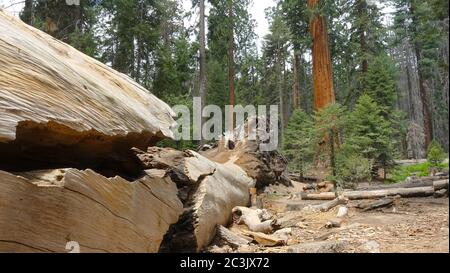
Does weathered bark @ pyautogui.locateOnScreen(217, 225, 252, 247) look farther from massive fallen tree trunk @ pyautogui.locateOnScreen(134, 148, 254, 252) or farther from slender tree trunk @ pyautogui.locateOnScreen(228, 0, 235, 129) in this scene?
slender tree trunk @ pyautogui.locateOnScreen(228, 0, 235, 129)

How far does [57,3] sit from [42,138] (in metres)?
14.5

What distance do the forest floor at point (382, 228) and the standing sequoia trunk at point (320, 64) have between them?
585cm

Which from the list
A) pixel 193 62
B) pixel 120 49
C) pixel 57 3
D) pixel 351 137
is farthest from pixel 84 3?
pixel 351 137

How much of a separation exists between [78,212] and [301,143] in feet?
24.7

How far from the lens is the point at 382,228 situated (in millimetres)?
5109

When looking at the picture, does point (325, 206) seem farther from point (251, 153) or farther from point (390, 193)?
point (251, 153)

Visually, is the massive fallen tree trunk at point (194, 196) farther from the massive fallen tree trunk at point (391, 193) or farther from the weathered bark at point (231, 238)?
the massive fallen tree trunk at point (391, 193)

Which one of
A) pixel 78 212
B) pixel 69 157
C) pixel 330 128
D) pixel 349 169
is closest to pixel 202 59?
pixel 330 128

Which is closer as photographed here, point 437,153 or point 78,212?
point 437,153

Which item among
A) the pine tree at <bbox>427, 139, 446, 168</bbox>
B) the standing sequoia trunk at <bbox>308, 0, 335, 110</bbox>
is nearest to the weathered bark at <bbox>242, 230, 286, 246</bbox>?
the pine tree at <bbox>427, 139, 446, 168</bbox>

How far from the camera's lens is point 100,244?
3246 millimetres

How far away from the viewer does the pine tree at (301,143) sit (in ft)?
31.9

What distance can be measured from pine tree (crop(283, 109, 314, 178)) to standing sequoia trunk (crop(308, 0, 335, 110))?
97 cm

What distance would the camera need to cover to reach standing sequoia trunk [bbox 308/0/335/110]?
1277 centimetres
